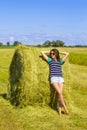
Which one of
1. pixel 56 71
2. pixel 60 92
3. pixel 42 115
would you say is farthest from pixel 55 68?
pixel 42 115

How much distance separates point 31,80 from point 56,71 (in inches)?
29.5

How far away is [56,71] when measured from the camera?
423 inches

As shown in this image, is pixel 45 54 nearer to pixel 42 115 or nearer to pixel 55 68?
pixel 55 68

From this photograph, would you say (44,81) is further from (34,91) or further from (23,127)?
(23,127)

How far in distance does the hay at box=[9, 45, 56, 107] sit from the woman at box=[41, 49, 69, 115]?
0.16 meters

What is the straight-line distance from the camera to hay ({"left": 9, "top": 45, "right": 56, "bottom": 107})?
34.6ft

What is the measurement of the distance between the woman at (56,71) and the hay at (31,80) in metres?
0.16

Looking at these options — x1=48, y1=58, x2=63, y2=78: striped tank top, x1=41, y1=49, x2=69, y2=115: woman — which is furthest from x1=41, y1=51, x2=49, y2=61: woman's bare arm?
x1=48, y1=58, x2=63, y2=78: striped tank top

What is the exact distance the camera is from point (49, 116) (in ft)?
32.8

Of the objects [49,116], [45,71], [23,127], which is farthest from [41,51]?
[23,127]

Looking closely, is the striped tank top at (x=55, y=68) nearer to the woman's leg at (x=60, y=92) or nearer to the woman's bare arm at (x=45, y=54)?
the woman's bare arm at (x=45, y=54)

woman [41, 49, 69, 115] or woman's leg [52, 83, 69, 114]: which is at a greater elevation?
woman [41, 49, 69, 115]

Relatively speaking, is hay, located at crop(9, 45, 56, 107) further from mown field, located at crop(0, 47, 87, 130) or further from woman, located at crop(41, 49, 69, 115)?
woman, located at crop(41, 49, 69, 115)

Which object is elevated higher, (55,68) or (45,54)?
(45,54)
